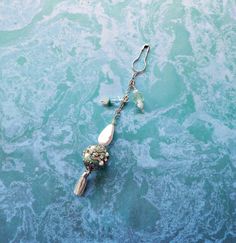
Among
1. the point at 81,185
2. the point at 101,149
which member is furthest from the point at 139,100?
the point at 81,185

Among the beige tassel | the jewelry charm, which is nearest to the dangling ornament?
the jewelry charm

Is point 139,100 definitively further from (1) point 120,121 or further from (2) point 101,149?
(2) point 101,149

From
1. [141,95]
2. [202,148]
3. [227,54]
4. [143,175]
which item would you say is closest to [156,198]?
[143,175]

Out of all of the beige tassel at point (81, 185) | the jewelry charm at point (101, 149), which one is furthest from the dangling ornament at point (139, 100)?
the beige tassel at point (81, 185)

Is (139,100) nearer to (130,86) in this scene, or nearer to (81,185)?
(130,86)

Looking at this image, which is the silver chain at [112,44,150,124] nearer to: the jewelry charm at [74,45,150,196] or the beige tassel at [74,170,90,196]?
the jewelry charm at [74,45,150,196]

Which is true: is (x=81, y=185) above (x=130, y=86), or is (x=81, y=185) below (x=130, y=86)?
below

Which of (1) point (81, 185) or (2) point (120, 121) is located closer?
(1) point (81, 185)
